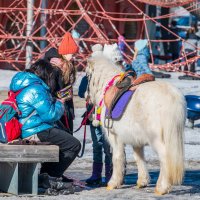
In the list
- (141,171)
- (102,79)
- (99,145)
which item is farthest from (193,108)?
(102,79)

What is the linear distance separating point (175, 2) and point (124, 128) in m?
9.91

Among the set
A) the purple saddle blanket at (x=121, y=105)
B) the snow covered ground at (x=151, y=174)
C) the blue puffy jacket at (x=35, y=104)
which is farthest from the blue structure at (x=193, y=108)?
the blue puffy jacket at (x=35, y=104)

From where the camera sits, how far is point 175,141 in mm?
8961

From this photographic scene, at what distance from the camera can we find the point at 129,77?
371 inches

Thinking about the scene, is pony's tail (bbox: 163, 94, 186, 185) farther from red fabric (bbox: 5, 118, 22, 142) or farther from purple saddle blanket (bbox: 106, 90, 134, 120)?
red fabric (bbox: 5, 118, 22, 142)

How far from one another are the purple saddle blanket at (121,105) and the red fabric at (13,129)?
1018 millimetres

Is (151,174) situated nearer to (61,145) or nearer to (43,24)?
(61,145)

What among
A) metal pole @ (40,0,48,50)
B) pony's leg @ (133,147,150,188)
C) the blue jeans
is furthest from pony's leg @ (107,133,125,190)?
metal pole @ (40,0,48,50)

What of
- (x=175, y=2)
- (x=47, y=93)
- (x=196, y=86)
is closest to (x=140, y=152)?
(x=47, y=93)

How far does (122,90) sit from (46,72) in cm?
82

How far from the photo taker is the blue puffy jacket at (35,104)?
888cm

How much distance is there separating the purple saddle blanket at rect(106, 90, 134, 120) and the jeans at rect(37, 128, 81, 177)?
0.49 m

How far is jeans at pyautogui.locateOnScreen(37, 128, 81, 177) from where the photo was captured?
9047 millimetres

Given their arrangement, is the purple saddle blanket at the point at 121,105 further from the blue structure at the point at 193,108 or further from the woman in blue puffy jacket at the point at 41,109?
the blue structure at the point at 193,108
